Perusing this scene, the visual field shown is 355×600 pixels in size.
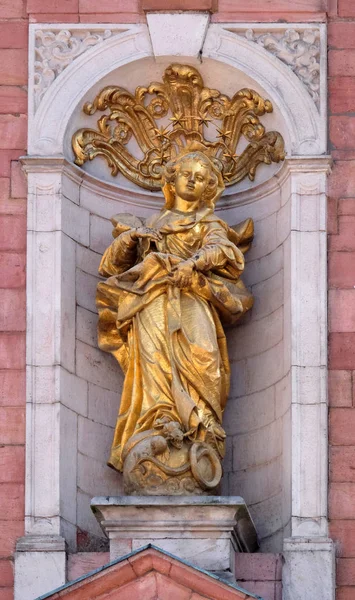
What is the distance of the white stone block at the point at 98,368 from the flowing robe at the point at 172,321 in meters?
0.11

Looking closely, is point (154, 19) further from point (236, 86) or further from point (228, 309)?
point (228, 309)

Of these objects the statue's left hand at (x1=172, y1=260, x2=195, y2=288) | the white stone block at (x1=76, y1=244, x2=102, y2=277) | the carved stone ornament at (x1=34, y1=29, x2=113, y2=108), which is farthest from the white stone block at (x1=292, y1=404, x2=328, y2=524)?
the carved stone ornament at (x1=34, y1=29, x2=113, y2=108)

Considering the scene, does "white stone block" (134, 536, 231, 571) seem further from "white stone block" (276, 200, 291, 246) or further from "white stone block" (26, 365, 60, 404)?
"white stone block" (276, 200, 291, 246)

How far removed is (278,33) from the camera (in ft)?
59.7

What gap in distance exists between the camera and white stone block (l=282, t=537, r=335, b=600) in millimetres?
16750

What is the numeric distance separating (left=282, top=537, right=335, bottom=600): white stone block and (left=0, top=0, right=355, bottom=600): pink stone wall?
0.28 feet

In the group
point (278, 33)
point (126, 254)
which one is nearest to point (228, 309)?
point (126, 254)

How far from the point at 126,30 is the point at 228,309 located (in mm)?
1947

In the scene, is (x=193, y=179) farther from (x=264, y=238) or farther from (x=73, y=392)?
(x=73, y=392)

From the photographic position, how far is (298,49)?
59.4 feet

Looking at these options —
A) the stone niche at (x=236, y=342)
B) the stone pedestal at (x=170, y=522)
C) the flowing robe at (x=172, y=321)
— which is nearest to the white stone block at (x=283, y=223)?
the stone niche at (x=236, y=342)

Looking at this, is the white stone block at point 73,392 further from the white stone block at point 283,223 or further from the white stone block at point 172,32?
the white stone block at point 172,32

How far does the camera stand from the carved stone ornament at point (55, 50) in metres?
18.1

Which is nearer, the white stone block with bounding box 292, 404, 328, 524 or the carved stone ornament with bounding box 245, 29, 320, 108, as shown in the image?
the white stone block with bounding box 292, 404, 328, 524
